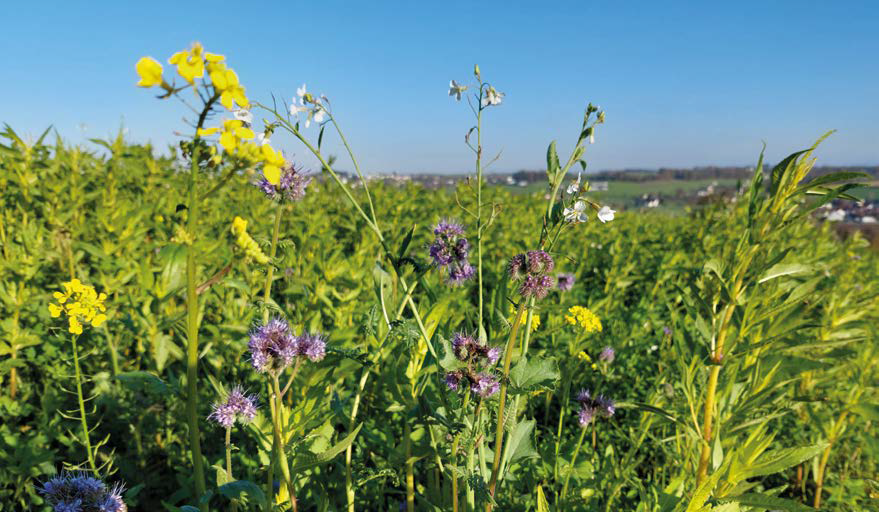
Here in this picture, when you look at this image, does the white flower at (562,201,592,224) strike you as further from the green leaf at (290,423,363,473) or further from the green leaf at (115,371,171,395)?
the green leaf at (115,371,171,395)

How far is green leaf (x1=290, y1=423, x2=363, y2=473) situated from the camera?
1.35 m

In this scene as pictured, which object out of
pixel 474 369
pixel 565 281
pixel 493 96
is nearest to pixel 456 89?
pixel 493 96

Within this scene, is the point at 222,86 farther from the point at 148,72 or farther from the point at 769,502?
the point at 769,502

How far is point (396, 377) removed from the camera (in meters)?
1.81

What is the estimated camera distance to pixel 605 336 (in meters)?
3.45

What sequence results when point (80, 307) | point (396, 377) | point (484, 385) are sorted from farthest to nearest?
point (396, 377)
point (80, 307)
point (484, 385)

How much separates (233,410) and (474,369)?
77cm

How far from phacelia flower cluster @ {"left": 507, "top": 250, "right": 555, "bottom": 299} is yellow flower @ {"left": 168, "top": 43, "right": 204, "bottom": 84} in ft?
2.98

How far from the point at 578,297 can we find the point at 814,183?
283cm

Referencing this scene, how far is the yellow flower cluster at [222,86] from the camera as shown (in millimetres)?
896

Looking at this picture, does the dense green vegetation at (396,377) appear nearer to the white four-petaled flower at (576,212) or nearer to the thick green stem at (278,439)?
the thick green stem at (278,439)

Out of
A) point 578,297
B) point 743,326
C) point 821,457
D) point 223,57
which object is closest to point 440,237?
point 223,57

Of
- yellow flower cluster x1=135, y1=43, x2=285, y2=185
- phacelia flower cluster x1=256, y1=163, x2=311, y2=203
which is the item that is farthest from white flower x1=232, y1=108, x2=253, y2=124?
phacelia flower cluster x1=256, y1=163, x2=311, y2=203

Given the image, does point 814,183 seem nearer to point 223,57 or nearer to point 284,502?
point 223,57
